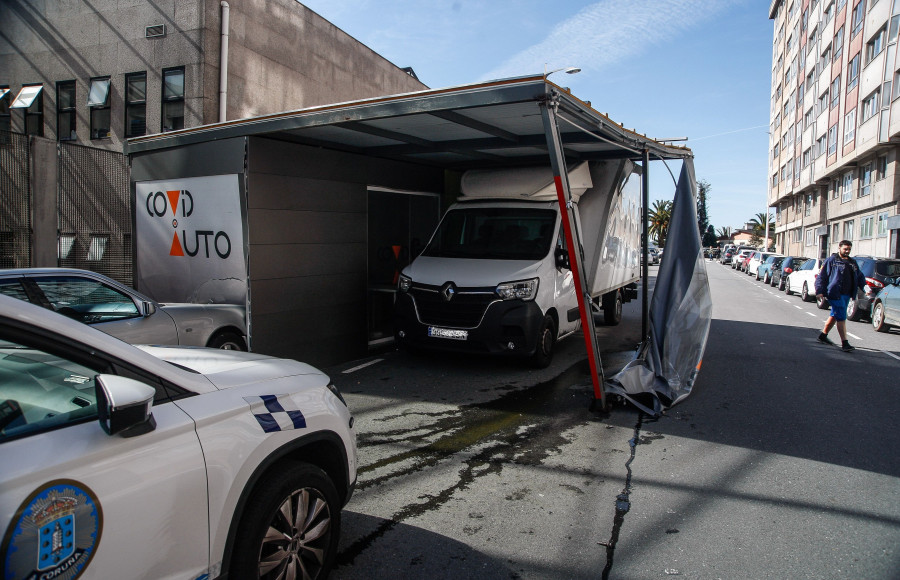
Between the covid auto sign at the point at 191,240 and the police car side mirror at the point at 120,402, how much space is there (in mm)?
5860

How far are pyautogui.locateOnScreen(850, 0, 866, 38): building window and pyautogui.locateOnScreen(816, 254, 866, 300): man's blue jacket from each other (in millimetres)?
29665

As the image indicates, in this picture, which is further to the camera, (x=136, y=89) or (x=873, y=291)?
(x=136, y=89)

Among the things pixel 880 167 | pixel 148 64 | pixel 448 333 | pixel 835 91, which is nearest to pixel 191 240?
pixel 448 333

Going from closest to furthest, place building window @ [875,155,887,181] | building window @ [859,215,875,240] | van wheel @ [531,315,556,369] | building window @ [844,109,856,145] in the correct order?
van wheel @ [531,315,556,369] < building window @ [875,155,887,181] < building window @ [859,215,875,240] < building window @ [844,109,856,145]

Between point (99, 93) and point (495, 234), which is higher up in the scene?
point (99, 93)

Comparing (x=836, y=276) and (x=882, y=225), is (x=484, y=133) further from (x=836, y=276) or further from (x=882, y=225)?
(x=882, y=225)

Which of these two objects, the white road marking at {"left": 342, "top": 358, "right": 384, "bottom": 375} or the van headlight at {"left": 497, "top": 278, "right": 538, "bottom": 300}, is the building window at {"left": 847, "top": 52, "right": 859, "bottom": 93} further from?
the white road marking at {"left": 342, "top": 358, "right": 384, "bottom": 375}

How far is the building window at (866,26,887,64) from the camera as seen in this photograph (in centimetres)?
2940

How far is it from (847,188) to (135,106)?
37.6m

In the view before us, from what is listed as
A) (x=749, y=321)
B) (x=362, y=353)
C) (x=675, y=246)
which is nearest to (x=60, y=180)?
(x=362, y=353)

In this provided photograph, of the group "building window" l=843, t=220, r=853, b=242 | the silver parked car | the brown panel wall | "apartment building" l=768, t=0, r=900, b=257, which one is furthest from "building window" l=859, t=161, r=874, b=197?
the silver parked car

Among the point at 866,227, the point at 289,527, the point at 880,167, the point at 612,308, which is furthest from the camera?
the point at 866,227

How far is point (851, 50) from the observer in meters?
34.8

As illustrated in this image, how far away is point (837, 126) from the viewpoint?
37812mm
